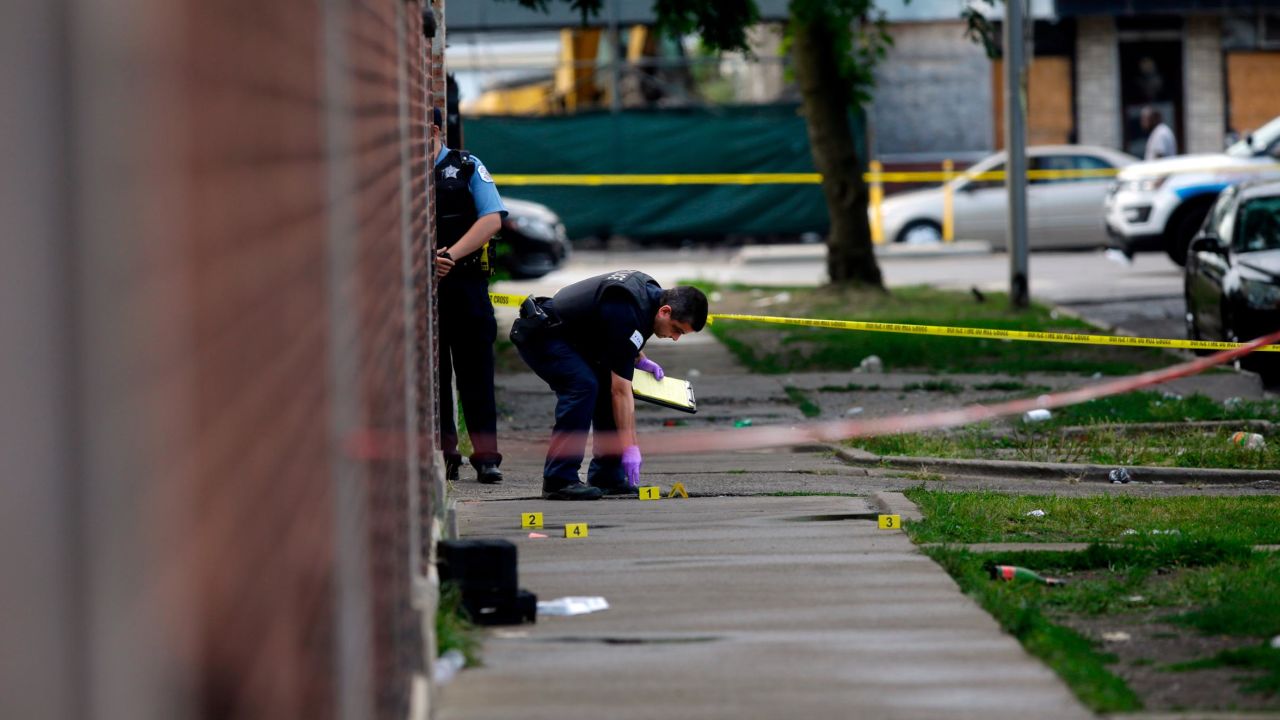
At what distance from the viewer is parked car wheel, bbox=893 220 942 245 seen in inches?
1125

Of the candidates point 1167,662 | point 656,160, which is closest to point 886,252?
point 656,160

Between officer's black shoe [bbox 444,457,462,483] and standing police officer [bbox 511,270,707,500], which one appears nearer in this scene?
standing police officer [bbox 511,270,707,500]

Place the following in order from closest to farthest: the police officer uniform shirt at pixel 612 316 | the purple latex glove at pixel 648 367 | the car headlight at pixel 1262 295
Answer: the police officer uniform shirt at pixel 612 316 → the purple latex glove at pixel 648 367 → the car headlight at pixel 1262 295

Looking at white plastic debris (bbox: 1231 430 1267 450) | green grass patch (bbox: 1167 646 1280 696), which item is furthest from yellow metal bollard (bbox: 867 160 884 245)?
green grass patch (bbox: 1167 646 1280 696)

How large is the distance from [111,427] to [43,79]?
0.29 metres

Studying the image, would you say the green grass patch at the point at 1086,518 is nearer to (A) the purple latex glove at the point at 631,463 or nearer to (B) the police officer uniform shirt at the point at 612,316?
(A) the purple latex glove at the point at 631,463

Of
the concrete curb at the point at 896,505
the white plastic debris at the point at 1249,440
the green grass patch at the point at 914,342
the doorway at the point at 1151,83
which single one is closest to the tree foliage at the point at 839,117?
the green grass patch at the point at 914,342

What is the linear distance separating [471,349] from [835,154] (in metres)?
11.4

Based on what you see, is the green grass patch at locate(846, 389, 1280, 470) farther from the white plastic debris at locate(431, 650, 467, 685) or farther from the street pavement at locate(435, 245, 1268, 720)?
the white plastic debris at locate(431, 650, 467, 685)

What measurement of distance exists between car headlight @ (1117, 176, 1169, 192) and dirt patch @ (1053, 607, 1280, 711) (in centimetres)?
1752

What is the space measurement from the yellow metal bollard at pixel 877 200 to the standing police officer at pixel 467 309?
1877 cm

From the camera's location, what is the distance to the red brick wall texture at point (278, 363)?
1876mm

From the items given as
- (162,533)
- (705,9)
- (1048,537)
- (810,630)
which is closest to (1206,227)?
(705,9)

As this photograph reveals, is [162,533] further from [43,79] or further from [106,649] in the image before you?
[43,79]
